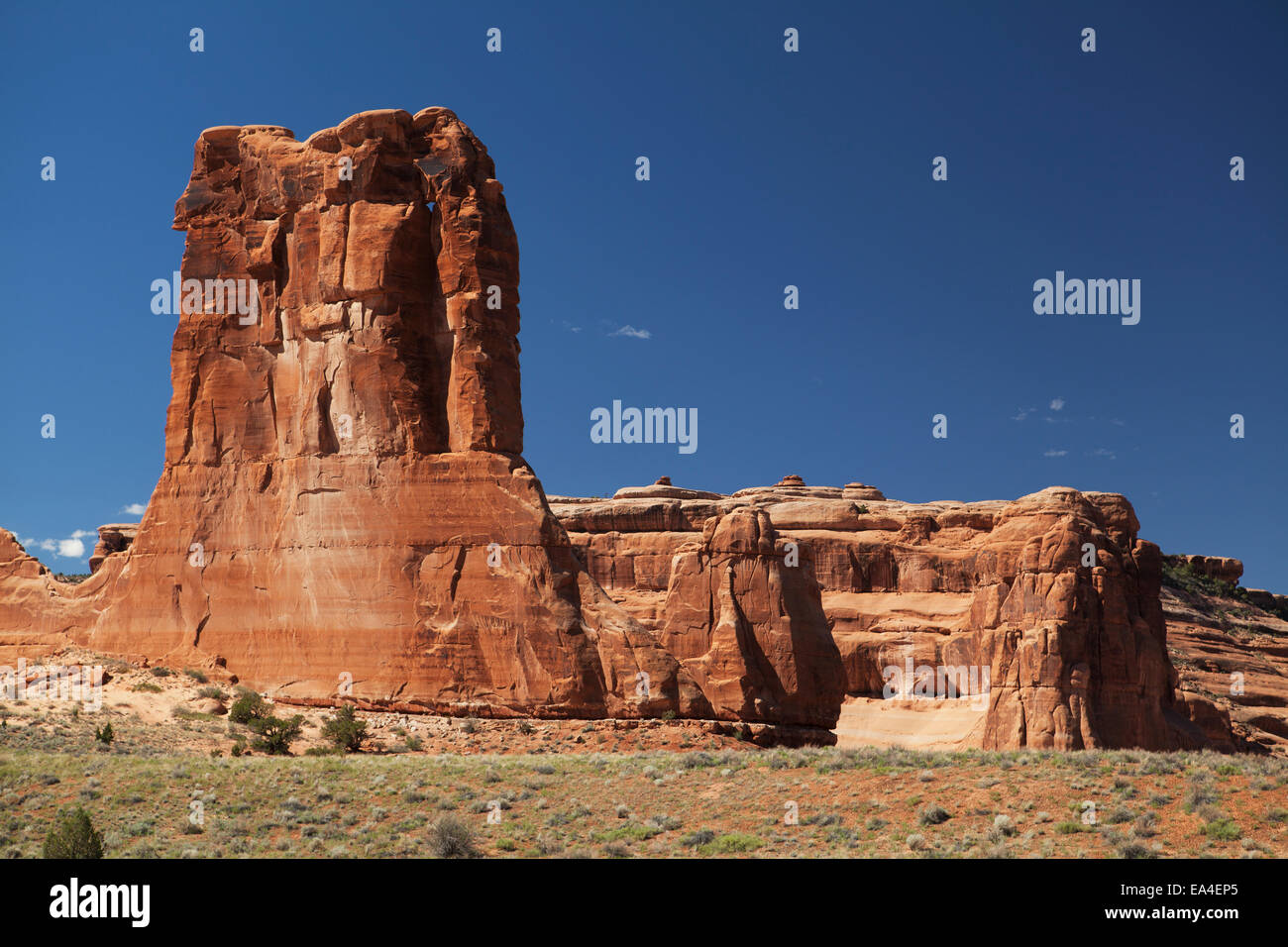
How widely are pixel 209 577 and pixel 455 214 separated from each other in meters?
13.3

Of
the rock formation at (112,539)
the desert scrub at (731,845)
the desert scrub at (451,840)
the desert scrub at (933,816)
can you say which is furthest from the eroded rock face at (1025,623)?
the rock formation at (112,539)

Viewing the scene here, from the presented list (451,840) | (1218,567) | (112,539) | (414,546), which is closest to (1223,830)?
(451,840)

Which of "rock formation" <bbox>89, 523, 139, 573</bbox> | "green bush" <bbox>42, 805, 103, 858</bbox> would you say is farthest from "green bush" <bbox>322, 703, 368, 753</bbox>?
"rock formation" <bbox>89, 523, 139, 573</bbox>

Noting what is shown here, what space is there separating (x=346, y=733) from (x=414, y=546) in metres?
6.13

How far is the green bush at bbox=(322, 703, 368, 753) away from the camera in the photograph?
3078cm

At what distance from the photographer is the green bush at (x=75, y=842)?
18016 mm

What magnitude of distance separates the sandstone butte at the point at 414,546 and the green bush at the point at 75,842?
1515cm

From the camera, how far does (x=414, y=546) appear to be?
3497cm

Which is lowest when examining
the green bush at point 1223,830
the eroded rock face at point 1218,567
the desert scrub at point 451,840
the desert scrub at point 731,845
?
the desert scrub at point 731,845

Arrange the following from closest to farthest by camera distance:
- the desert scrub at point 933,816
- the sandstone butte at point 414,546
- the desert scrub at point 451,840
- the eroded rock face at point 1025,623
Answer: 1. the desert scrub at point 451,840
2. the desert scrub at point 933,816
3. the sandstone butte at point 414,546
4. the eroded rock face at point 1025,623

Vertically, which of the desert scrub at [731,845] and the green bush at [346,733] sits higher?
the green bush at [346,733]

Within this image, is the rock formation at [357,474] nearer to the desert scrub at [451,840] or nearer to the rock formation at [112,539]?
the desert scrub at [451,840]
